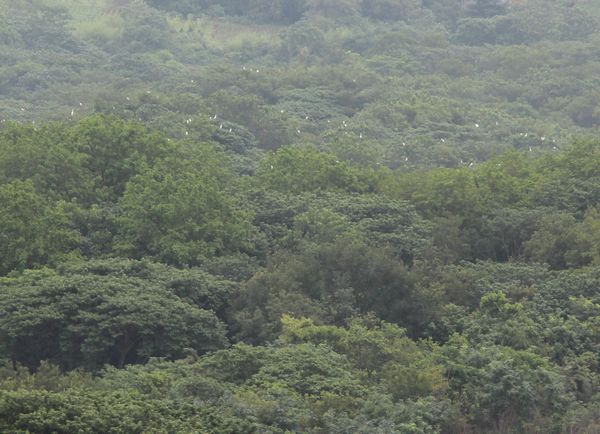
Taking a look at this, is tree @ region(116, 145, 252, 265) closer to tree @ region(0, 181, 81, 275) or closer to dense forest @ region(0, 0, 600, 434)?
dense forest @ region(0, 0, 600, 434)

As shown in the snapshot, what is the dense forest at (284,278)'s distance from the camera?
2331 cm

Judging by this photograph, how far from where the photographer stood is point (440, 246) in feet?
111

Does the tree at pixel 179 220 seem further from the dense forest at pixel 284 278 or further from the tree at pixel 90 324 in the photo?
the tree at pixel 90 324

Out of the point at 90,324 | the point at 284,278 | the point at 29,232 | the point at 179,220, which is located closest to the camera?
the point at 90,324

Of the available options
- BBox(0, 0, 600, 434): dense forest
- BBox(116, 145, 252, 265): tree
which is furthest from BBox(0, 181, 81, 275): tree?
BBox(116, 145, 252, 265): tree

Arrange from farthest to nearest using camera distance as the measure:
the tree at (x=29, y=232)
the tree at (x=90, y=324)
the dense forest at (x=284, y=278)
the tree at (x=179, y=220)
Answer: the tree at (x=179, y=220) < the tree at (x=29, y=232) < the tree at (x=90, y=324) < the dense forest at (x=284, y=278)

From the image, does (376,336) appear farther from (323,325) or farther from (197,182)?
(197,182)

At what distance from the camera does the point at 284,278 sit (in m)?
30.0

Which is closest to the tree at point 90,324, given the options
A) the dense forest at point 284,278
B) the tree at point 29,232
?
the dense forest at point 284,278

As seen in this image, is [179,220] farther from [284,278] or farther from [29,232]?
[284,278]

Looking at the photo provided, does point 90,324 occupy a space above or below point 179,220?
above

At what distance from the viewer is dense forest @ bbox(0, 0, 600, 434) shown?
2331cm

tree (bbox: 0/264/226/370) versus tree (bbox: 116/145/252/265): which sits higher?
tree (bbox: 0/264/226/370)

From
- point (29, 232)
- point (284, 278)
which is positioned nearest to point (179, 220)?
point (29, 232)
